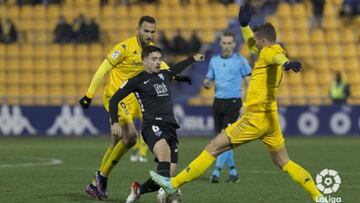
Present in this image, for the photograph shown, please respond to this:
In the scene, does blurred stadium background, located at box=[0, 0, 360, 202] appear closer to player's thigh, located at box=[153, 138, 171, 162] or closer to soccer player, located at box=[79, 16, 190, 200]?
soccer player, located at box=[79, 16, 190, 200]

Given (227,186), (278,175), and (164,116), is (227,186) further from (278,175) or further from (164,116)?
(164,116)

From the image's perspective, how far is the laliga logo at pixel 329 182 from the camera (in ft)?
42.4

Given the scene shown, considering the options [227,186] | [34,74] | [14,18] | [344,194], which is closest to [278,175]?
[227,186]

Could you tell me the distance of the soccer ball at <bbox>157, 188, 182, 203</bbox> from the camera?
1160 cm

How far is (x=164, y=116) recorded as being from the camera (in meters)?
11.9

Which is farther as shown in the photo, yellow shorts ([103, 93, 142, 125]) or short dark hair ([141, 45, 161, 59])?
yellow shorts ([103, 93, 142, 125])

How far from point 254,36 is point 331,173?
5.50 metres

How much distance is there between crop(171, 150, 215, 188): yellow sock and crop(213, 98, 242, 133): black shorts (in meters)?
5.30

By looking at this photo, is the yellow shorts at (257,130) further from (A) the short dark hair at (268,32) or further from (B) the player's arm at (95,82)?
(B) the player's arm at (95,82)

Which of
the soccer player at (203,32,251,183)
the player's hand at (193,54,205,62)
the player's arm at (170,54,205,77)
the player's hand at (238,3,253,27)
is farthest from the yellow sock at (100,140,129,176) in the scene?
the soccer player at (203,32,251,183)

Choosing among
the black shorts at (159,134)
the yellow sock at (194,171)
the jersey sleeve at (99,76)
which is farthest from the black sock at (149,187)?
the jersey sleeve at (99,76)

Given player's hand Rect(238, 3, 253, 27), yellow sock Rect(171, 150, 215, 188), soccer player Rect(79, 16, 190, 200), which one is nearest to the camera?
yellow sock Rect(171, 150, 215, 188)

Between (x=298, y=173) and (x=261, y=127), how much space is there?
0.74m

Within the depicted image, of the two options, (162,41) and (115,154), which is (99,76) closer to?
(115,154)
